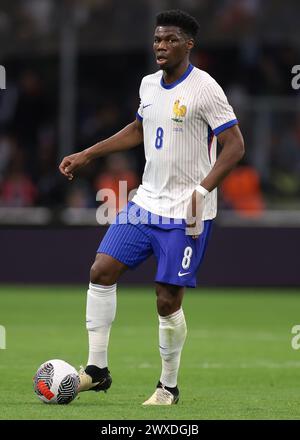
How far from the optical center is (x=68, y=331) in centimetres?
1384

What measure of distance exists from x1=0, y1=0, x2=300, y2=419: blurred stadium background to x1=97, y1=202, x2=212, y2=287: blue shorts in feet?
20.4

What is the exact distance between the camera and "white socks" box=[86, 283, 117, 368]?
8.32 meters

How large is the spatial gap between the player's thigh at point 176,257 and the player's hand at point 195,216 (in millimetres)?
50

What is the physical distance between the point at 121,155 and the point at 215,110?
40.6 ft

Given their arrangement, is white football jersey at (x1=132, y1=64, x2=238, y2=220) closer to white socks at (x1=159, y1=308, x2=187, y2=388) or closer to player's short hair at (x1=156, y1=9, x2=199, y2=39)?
player's short hair at (x1=156, y1=9, x2=199, y2=39)

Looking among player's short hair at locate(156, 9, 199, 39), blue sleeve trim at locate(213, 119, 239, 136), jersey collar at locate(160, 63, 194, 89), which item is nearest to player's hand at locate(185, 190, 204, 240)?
blue sleeve trim at locate(213, 119, 239, 136)

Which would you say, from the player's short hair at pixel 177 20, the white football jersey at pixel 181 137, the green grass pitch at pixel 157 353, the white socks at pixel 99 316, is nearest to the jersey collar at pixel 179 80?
the white football jersey at pixel 181 137

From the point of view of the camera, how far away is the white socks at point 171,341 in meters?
8.35

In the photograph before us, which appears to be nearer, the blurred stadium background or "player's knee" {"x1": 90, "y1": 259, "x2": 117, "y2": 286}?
"player's knee" {"x1": 90, "y1": 259, "x2": 117, "y2": 286}

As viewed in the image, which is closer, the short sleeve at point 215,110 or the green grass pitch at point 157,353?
the green grass pitch at point 157,353

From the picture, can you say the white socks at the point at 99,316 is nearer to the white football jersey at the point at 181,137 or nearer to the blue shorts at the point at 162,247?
the blue shorts at the point at 162,247

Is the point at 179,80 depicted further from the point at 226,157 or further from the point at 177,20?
the point at 226,157

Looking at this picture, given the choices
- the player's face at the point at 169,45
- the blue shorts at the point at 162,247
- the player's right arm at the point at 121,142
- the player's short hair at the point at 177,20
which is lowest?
the blue shorts at the point at 162,247

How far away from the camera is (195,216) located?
27.0ft
